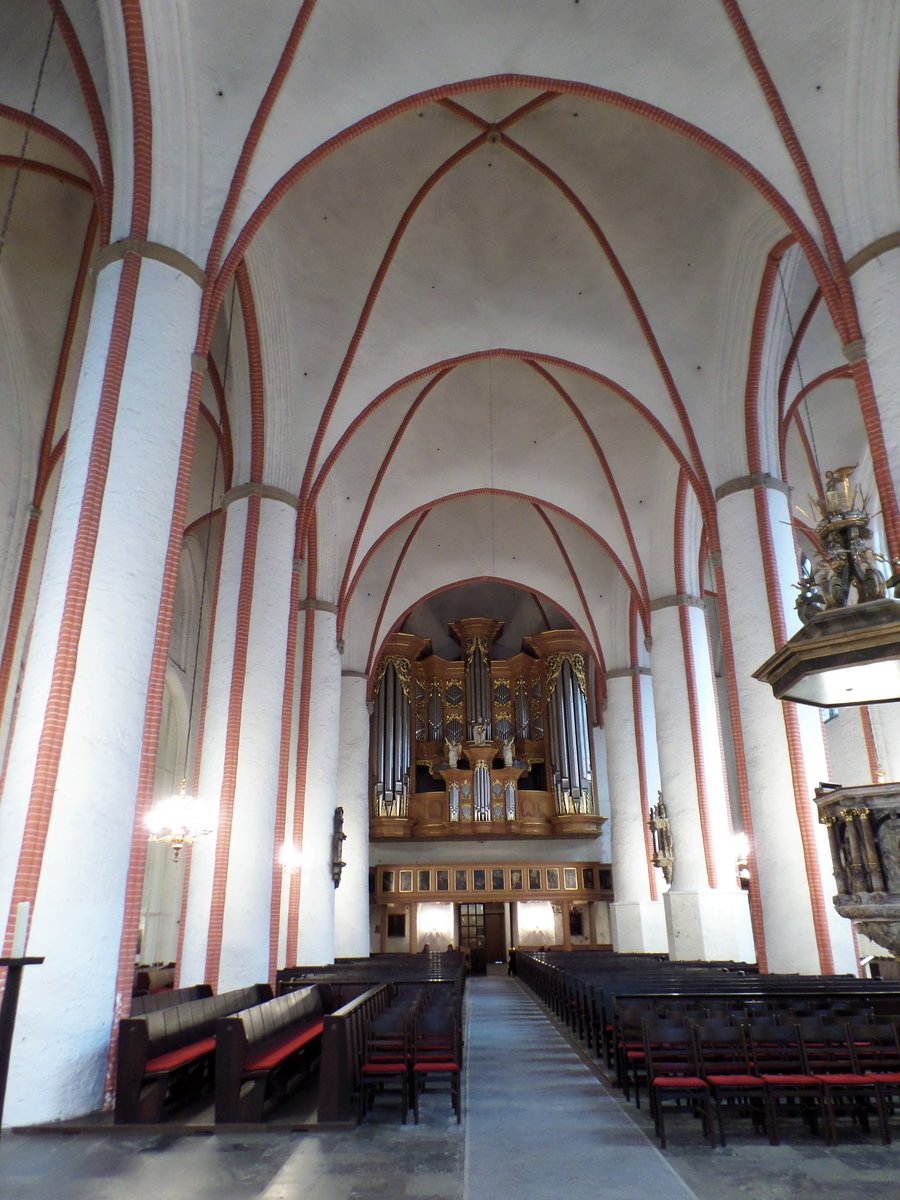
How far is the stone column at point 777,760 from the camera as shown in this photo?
9.91 m

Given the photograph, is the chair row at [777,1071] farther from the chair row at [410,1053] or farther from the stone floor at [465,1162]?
the chair row at [410,1053]

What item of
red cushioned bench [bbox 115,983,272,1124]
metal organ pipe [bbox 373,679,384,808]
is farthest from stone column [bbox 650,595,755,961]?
red cushioned bench [bbox 115,983,272,1124]

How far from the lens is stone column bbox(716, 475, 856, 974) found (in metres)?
9.91

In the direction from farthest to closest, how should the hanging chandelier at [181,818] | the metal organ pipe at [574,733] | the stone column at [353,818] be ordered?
the metal organ pipe at [574,733] < the stone column at [353,818] < the hanging chandelier at [181,818]

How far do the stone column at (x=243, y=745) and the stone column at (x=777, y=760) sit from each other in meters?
6.08

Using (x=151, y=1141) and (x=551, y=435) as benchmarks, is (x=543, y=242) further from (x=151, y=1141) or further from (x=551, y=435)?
(x=151, y=1141)

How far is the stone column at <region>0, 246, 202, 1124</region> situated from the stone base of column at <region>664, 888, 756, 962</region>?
11.1 meters

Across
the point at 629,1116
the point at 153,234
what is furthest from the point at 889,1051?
the point at 153,234

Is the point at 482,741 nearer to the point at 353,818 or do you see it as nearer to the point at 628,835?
the point at 628,835

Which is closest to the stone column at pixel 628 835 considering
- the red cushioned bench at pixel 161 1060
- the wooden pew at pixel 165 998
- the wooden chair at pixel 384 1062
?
the wooden pew at pixel 165 998

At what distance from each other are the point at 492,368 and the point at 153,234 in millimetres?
9459

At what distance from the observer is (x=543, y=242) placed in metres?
13.1

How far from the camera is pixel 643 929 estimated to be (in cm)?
1877

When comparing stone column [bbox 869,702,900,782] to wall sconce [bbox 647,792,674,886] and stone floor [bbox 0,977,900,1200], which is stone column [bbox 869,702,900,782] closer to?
wall sconce [bbox 647,792,674,886]
